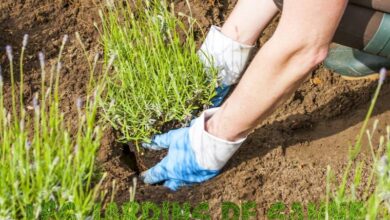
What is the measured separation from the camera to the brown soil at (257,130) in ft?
8.04

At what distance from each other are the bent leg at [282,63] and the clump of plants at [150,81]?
10.6 inches

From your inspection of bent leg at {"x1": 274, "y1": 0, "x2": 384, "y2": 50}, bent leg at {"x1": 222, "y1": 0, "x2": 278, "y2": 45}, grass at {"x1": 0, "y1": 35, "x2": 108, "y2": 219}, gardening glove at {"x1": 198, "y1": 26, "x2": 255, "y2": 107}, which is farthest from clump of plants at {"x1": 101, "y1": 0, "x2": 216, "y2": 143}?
grass at {"x1": 0, "y1": 35, "x2": 108, "y2": 219}

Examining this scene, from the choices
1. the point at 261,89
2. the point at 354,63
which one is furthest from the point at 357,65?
the point at 261,89

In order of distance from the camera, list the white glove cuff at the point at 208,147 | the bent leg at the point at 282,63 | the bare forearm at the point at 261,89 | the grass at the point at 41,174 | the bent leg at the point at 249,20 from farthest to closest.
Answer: the bent leg at the point at 249,20, the white glove cuff at the point at 208,147, the bare forearm at the point at 261,89, the bent leg at the point at 282,63, the grass at the point at 41,174

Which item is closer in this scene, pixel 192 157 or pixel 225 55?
pixel 192 157

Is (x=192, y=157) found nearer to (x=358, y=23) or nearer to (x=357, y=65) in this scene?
(x=358, y=23)

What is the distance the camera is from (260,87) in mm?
2258

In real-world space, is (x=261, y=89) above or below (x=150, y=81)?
above

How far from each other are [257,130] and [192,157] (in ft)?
1.19

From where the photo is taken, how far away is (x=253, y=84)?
2271mm

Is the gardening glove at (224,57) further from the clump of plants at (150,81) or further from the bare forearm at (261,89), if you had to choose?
the bare forearm at (261,89)

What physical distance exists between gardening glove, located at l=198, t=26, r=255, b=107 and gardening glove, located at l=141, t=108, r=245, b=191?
32 centimetres

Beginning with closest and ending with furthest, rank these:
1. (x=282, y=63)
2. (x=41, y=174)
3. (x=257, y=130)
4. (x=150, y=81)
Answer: (x=41, y=174) → (x=282, y=63) → (x=150, y=81) → (x=257, y=130)

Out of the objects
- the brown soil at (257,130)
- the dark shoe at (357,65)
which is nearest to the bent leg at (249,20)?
the brown soil at (257,130)
